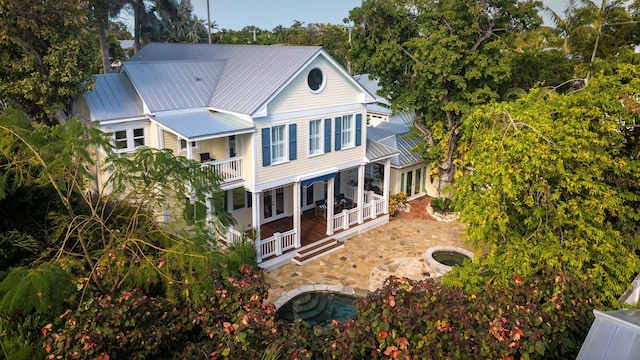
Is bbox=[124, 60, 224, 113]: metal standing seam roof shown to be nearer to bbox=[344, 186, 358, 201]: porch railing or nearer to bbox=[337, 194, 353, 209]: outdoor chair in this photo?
bbox=[337, 194, 353, 209]: outdoor chair

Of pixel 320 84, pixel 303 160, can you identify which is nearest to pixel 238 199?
pixel 303 160

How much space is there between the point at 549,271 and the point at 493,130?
376cm

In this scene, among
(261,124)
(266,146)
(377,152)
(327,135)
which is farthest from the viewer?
(377,152)

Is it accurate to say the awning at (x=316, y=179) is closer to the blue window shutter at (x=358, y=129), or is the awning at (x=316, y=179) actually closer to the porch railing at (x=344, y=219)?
the porch railing at (x=344, y=219)

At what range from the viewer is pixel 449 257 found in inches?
783

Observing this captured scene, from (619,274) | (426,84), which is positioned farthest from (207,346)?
(426,84)

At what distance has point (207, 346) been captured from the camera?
7.98 m

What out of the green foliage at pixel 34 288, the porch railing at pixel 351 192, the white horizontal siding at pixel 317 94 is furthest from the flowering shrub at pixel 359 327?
the porch railing at pixel 351 192

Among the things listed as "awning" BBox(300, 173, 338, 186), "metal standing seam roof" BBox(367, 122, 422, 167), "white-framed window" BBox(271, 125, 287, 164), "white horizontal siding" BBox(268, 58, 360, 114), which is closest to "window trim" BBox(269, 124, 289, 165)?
"white-framed window" BBox(271, 125, 287, 164)

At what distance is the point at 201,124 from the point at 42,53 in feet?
18.1

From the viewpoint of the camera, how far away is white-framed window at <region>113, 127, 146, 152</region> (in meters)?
17.4

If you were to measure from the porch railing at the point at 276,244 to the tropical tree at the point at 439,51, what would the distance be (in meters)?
7.98

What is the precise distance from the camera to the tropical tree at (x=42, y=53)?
47.1 feet

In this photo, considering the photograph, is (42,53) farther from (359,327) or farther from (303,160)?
(359,327)
